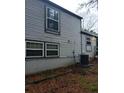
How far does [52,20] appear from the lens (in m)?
5.10

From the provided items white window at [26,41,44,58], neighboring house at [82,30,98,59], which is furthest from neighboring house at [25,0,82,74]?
neighboring house at [82,30,98,59]

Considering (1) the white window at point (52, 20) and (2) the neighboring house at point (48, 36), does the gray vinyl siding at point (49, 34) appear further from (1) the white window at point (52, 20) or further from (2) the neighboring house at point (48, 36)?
(1) the white window at point (52, 20)

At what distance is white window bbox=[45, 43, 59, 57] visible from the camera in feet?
16.0

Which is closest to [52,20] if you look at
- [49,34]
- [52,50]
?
[49,34]

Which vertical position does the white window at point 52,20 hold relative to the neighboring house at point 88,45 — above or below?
above

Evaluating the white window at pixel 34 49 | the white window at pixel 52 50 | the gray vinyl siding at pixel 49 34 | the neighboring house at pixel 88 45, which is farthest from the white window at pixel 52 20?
the neighboring house at pixel 88 45

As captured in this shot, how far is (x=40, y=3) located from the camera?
4.59 m

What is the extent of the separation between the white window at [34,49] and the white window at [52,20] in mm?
613

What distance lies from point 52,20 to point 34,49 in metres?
1.21

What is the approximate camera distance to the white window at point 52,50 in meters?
4.87

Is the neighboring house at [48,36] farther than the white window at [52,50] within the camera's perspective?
No
